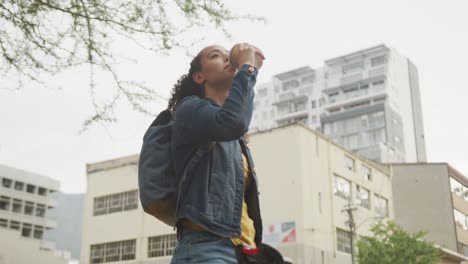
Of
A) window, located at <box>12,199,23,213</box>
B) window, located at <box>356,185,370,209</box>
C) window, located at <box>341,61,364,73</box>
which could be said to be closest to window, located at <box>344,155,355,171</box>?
window, located at <box>356,185,370,209</box>

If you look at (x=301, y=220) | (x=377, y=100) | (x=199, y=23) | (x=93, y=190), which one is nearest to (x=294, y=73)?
(x=377, y=100)

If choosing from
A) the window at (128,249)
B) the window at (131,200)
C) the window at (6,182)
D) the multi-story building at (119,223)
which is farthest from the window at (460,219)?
the window at (6,182)

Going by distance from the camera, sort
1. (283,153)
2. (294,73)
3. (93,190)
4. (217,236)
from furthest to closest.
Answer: (294,73) < (93,190) < (283,153) < (217,236)

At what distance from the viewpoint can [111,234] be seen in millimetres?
41250

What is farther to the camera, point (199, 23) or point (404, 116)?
point (404, 116)

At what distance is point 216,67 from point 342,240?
116 ft

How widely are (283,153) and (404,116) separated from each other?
172 ft

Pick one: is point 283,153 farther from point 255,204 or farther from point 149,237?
point 255,204

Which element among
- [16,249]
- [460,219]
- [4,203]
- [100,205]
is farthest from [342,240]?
[4,203]

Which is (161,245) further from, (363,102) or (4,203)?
(363,102)

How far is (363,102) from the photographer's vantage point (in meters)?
81.2

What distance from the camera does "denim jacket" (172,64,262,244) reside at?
1.96 metres

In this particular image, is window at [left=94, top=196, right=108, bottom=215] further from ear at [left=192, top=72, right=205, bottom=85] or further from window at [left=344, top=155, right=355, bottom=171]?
ear at [left=192, top=72, right=205, bottom=85]

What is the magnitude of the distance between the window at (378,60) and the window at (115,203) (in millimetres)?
48778
